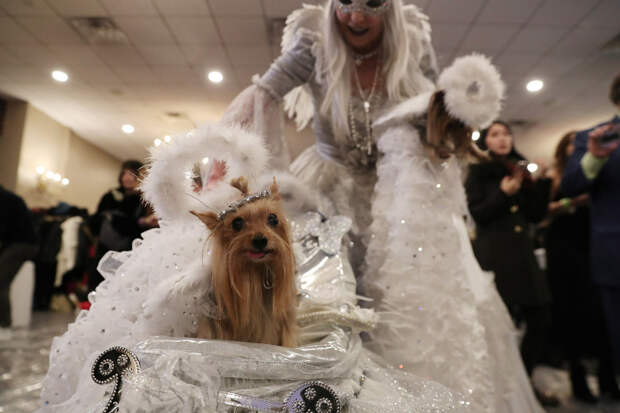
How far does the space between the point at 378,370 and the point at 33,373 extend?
73.0 inches

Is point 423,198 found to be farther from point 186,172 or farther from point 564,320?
point 564,320

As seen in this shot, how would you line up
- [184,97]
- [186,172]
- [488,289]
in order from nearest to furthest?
[186,172], [488,289], [184,97]

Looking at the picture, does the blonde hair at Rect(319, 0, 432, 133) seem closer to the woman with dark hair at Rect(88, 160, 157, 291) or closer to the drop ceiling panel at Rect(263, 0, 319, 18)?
the drop ceiling panel at Rect(263, 0, 319, 18)

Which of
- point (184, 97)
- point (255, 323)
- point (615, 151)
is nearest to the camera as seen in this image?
point (255, 323)

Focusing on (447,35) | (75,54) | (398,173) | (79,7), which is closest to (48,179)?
(75,54)

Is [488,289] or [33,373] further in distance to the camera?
[33,373]

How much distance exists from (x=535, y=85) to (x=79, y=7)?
465 centimetres

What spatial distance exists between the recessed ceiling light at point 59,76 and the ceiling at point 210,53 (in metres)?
0.09

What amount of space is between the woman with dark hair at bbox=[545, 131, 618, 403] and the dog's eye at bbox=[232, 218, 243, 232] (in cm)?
201

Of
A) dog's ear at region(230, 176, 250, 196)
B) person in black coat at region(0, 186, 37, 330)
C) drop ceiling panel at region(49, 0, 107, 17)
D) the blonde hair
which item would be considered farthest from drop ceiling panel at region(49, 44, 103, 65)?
dog's ear at region(230, 176, 250, 196)

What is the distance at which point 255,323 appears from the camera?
28.5 inches

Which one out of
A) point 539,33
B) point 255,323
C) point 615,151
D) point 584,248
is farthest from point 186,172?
point 539,33

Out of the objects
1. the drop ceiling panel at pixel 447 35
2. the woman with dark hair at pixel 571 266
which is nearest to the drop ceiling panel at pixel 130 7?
the drop ceiling panel at pixel 447 35

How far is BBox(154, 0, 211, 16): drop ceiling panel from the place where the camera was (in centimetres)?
172
